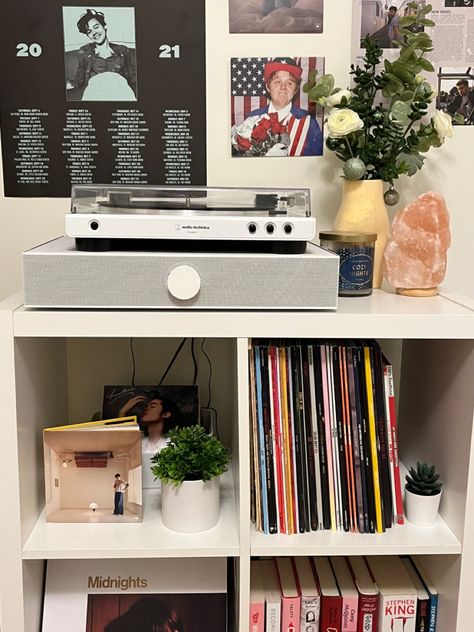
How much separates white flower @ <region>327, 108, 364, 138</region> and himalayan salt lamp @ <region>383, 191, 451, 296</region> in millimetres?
187

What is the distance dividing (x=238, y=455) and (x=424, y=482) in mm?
316

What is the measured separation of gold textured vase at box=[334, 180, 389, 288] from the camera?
4.03 feet

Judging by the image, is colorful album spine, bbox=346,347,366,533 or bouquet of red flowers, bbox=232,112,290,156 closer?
colorful album spine, bbox=346,347,366,533

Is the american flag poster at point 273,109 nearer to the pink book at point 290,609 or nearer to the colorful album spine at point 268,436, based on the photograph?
the colorful album spine at point 268,436

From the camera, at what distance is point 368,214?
1229mm

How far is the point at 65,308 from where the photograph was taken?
972mm

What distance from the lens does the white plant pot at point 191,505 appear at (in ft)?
3.42

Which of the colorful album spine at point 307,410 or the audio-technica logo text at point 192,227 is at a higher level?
the audio-technica logo text at point 192,227

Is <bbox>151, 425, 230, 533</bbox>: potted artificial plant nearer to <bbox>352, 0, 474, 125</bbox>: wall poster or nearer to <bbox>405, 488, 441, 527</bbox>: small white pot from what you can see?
<bbox>405, 488, 441, 527</bbox>: small white pot

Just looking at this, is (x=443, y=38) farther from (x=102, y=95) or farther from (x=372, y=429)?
(x=372, y=429)

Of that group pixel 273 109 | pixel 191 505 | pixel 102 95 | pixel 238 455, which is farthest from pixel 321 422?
pixel 102 95

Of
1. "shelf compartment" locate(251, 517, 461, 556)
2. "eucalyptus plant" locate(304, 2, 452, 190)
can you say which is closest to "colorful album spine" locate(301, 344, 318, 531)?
"shelf compartment" locate(251, 517, 461, 556)

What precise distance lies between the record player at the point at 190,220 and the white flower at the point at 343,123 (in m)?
0.19

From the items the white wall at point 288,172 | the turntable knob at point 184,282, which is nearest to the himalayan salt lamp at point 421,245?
the white wall at point 288,172
